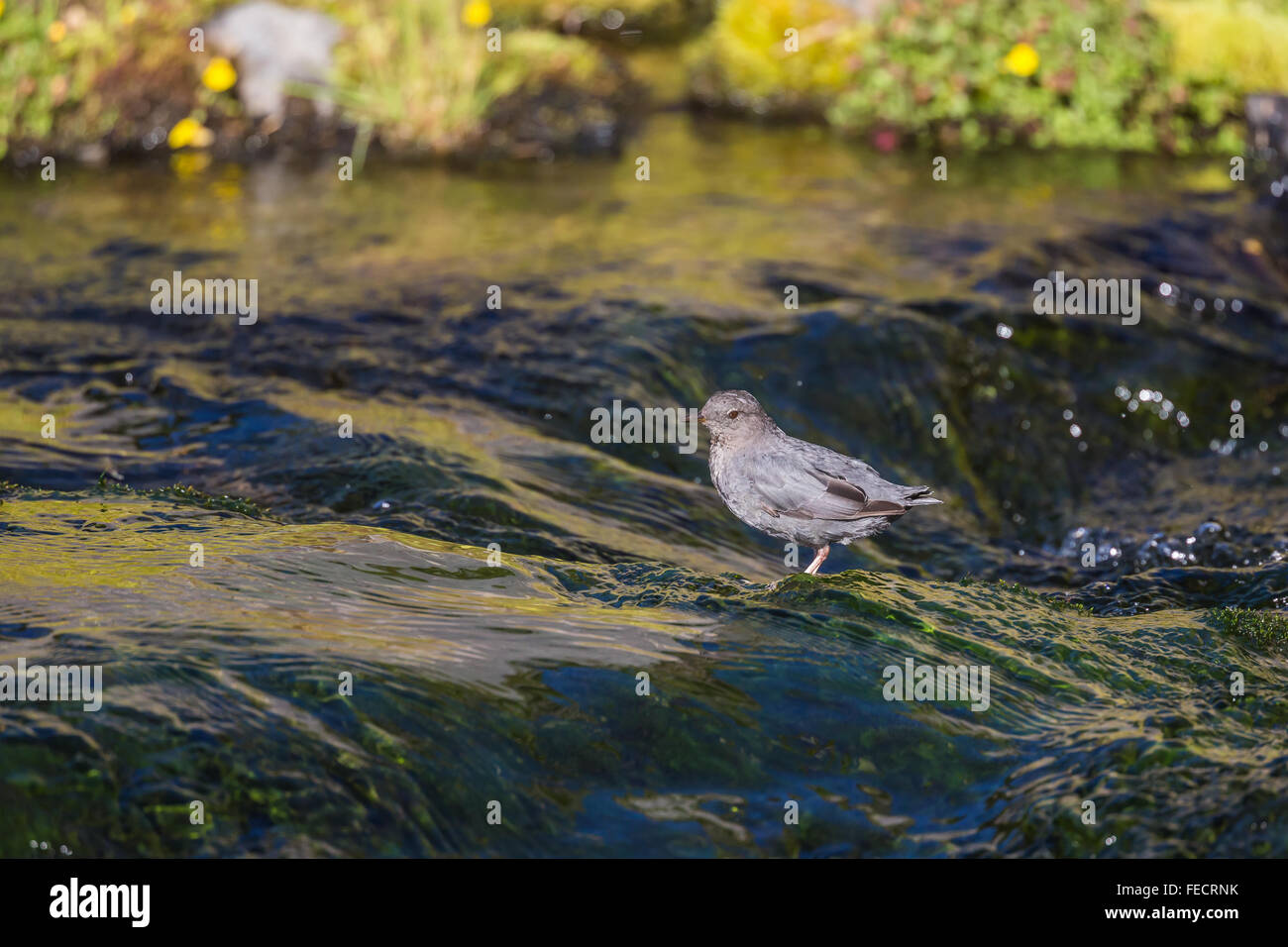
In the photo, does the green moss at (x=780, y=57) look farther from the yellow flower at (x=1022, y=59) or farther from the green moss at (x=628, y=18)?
the green moss at (x=628, y=18)

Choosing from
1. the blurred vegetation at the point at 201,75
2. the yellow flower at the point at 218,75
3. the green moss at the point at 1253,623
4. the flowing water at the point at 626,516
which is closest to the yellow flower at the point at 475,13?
the blurred vegetation at the point at 201,75

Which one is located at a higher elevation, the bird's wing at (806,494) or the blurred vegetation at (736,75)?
the blurred vegetation at (736,75)

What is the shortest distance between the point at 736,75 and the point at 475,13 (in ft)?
11.2

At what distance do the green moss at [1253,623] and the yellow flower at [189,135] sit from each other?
11145 millimetres

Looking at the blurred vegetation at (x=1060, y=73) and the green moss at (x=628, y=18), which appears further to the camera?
the green moss at (x=628, y=18)

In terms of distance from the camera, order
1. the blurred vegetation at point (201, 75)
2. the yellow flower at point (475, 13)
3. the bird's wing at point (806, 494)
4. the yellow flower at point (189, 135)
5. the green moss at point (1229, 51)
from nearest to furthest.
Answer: the bird's wing at point (806, 494) → the blurred vegetation at point (201, 75) → the yellow flower at point (189, 135) → the yellow flower at point (475, 13) → the green moss at point (1229, 51)

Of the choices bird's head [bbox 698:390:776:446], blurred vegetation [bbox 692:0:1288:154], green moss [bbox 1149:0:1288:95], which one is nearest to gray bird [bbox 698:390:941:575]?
bird's head [bbox 698:390:776:446]

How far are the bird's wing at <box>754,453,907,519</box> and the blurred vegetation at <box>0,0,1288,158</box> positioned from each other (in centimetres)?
936

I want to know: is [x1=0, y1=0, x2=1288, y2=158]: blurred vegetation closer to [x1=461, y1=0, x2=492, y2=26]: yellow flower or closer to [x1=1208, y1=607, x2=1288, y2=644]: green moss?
[x1=461, y1=0, x2=492, y2=26]: yellow flower

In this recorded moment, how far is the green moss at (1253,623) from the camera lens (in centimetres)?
568

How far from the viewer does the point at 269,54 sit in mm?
14203

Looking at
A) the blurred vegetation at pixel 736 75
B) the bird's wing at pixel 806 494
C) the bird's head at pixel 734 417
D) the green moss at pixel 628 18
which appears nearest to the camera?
the bird's wing at pixel 806 494

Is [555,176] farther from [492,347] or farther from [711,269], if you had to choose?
[492,347]

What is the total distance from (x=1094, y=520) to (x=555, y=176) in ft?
23.7
